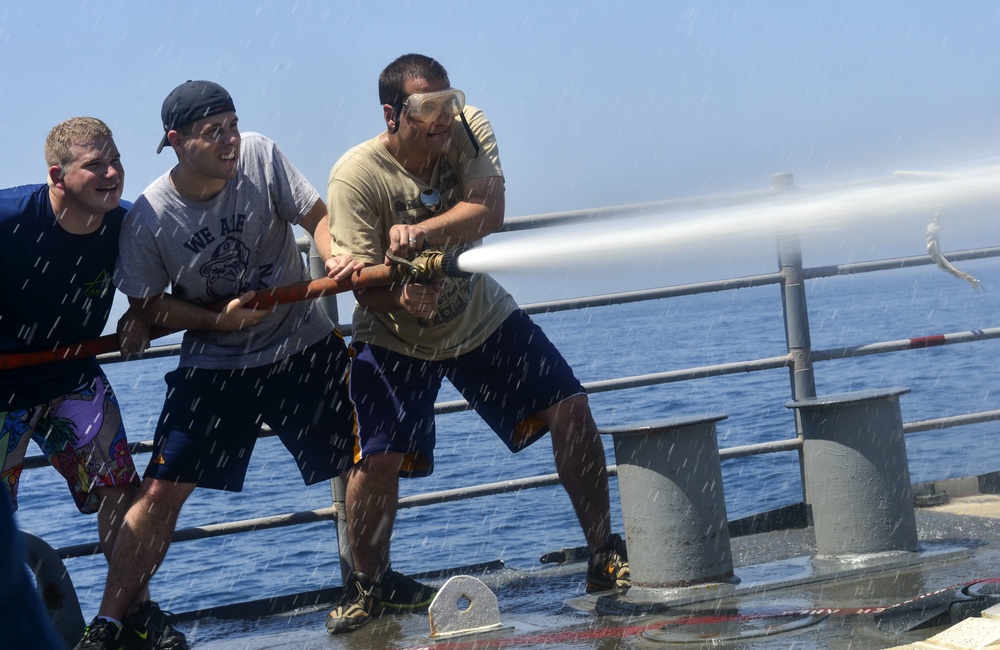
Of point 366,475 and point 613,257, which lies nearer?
point 613,257

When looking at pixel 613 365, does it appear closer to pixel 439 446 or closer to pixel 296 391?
pixel 439 446

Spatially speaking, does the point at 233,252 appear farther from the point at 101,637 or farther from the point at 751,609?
the point at 751,609

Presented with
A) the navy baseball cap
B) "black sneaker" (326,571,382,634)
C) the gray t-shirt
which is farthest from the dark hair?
"black sneaker" (326,571,382,634)

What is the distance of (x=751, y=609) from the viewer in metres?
3.86

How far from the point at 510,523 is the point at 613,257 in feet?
53.2

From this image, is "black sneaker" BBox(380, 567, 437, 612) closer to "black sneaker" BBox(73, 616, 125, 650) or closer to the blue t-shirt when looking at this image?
"black sneaker" BBox(73, 616, 125, 650)

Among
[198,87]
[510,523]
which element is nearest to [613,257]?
[198,87]

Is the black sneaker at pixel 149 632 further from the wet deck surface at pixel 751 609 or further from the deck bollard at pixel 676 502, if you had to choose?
the deck bollard at pixel 676 502

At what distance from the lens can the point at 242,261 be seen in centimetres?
420

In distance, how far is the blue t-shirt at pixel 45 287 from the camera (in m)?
4.02

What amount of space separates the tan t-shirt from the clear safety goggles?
206mm

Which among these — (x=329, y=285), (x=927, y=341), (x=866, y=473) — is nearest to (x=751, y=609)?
(x=866, y=473)

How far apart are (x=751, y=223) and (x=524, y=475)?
21.9m

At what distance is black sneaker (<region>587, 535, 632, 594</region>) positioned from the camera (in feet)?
14.3
